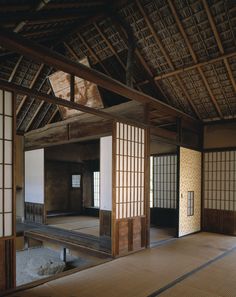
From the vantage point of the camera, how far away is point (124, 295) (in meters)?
2.83

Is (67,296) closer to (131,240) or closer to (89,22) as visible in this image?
(131,240)

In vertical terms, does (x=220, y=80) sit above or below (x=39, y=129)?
above

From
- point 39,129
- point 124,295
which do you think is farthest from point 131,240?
point 39,129

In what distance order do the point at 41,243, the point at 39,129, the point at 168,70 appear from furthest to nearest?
1. the point at 39,129
2. the point at 41,243
3. the point at 168,70

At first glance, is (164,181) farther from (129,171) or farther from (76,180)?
(76,180)

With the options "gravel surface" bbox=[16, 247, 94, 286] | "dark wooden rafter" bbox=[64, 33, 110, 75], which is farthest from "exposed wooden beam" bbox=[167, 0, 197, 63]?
"gravel surface" bbox=[16, 247, 94, 286]

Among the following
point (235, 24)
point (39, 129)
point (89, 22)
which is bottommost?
point (39, 129)

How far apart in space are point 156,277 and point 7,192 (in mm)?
2233

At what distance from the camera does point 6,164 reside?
291 centimetres

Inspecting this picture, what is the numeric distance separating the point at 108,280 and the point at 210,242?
3018 millimetres

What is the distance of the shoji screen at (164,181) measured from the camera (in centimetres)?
734

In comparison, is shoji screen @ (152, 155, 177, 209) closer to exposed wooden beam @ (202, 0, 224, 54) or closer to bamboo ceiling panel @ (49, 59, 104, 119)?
bamboo ceiling panel @ (49, 59, 104, 119)

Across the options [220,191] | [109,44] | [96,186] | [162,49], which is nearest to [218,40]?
[162,49]

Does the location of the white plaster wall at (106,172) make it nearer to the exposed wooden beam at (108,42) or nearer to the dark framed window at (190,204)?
the exposed wooden beam at (108,42)
